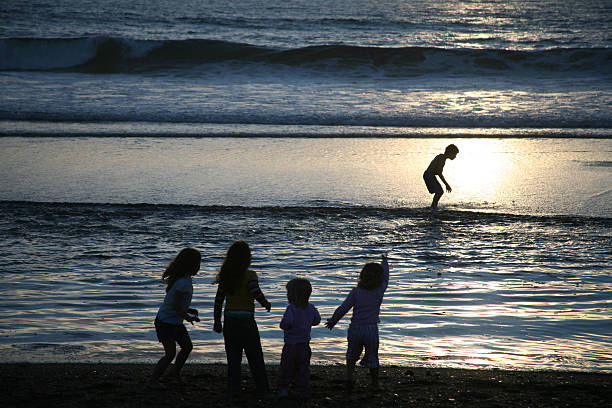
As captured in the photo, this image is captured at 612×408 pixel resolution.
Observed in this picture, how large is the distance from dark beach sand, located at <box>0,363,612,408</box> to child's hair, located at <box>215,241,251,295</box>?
76 cm

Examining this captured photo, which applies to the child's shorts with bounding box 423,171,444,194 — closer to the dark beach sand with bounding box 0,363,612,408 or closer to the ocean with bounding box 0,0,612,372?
the ocean with bounding box 0,0,612,372

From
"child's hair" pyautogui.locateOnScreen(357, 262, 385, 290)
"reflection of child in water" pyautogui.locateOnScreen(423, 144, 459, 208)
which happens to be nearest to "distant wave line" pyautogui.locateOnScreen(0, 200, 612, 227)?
"reflection of child in water" pyautogui.locateOnScreen(423, 144, 459, 208)

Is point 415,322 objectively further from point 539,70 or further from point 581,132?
point 539,70

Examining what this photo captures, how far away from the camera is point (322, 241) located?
9.74 meters

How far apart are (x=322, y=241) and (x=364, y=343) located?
14.4 feet

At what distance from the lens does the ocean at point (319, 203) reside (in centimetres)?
650

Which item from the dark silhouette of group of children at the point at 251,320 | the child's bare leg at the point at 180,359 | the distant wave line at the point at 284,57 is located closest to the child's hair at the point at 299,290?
the dark silhouette of group of children at the point at 251,320

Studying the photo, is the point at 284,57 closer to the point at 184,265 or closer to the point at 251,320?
the point at 184,265

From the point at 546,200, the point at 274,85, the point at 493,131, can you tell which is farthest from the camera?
the point at 274,85

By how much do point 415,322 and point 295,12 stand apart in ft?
165

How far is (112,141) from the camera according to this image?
1789cm

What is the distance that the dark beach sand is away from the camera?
494 centimetres

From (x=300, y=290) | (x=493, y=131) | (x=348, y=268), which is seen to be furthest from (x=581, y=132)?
(x=300, y=290)

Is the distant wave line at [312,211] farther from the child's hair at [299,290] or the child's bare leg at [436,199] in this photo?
the child's hair at [299,290]
